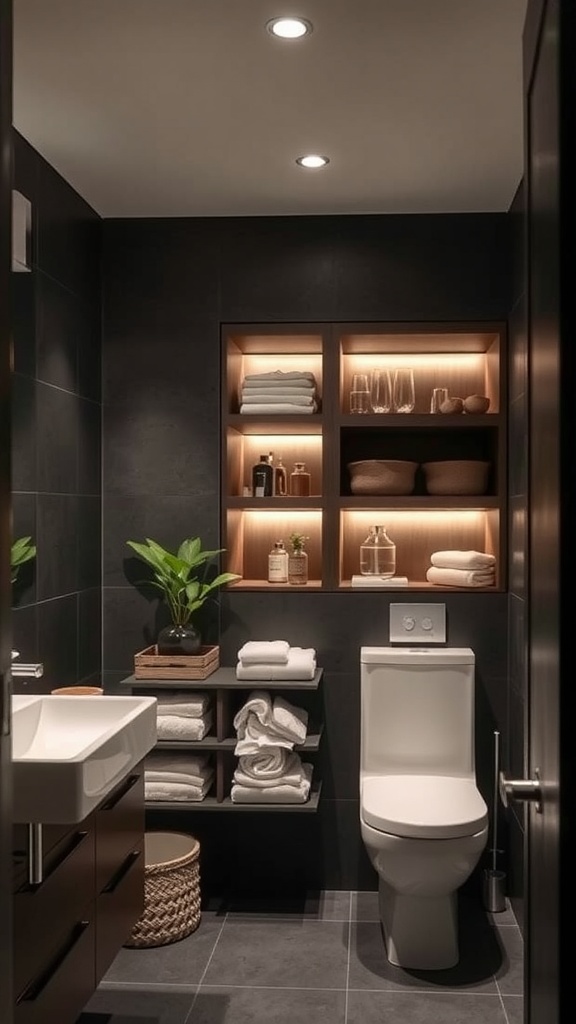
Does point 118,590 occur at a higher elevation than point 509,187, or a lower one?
lower

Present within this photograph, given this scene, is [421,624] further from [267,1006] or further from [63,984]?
[63,984]

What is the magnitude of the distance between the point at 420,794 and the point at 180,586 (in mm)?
1110

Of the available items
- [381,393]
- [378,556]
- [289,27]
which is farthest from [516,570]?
[289,27]

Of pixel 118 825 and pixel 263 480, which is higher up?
pixel 263 480

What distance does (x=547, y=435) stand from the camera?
115 cm

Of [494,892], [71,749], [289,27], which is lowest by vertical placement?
[494,892]

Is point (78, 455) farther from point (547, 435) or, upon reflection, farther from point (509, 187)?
point (547, 435)

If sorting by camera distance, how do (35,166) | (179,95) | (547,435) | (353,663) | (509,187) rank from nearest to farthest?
(547,435) < (179,95) < (35,166) < (509,187) < (353,663)

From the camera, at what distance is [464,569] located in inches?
142

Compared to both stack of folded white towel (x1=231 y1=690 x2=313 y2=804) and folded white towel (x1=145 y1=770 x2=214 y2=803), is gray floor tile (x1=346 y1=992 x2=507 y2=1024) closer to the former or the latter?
stack of folded white towel (x1=231 y1=690 x2=313 y2=804)

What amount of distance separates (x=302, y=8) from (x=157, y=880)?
2.57 m

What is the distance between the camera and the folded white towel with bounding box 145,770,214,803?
3439 millimetres

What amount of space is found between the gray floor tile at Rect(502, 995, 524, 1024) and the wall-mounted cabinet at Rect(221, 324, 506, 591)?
1.39 metres

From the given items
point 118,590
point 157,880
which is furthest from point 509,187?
point 157,880
